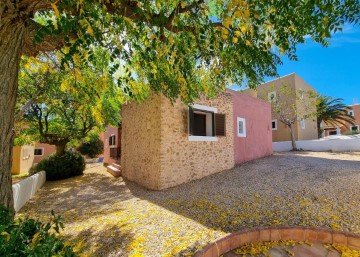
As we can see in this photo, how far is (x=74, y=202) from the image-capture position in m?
7.79

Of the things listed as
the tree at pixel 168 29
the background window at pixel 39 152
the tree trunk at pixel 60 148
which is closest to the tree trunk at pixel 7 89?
the tree at pixel 168 29

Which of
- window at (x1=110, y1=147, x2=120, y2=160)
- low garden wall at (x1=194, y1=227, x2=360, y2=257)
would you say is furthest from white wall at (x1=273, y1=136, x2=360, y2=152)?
low garden wall at (x1=194, y1=227, x2=360, y2=257)

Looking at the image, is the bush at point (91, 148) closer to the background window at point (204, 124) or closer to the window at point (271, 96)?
the background window at point (204, 124)

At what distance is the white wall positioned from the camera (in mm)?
16969

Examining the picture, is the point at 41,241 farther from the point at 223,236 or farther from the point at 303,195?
the point at 303,195

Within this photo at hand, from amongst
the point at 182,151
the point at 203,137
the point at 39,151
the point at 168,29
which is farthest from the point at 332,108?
the point at 39,151

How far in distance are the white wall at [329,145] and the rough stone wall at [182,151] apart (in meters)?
Answer: 12.3

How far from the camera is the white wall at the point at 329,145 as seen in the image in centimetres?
1697

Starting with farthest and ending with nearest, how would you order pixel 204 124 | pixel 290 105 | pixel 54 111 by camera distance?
pixel 290 105 → pixel 54 111 → pixel 204 124

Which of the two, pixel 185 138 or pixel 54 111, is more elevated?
pixel 54 111

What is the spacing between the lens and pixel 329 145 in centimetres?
1809

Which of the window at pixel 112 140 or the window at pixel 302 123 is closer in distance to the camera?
the window at pixel 112 140

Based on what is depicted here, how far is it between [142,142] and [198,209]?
15.8ft

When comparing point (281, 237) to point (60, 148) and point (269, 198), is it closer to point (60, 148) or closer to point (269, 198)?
point (269, 198)
